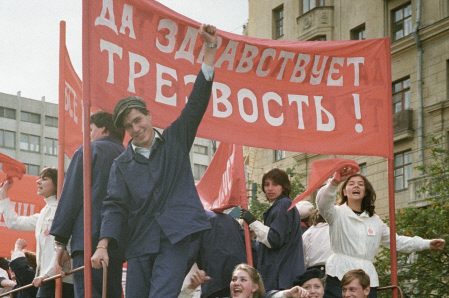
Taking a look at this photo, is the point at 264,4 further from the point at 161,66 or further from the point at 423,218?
the point at 161,66

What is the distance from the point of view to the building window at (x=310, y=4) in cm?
3547

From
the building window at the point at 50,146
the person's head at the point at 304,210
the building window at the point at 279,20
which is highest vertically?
the building window at the point at 279,20

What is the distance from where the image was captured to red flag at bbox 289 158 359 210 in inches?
287

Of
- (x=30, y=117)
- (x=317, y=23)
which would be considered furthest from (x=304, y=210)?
(x=30, y=117)

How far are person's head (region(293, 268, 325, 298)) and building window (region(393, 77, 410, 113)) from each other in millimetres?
24314

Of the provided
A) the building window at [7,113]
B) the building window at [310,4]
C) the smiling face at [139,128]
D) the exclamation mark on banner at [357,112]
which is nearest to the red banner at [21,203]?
the exclamation mark on banner at [357,112]

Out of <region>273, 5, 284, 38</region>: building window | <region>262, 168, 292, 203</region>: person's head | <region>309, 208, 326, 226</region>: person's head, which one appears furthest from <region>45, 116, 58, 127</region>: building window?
<region>262, 168, 292, 203</region>: person's head

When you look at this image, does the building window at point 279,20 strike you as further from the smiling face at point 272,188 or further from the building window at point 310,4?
the smiling face at point 272,188

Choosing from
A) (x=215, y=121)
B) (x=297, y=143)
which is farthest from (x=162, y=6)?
(x=297, y=143)

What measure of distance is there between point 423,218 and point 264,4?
64.3 feet

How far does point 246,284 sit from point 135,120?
5.04 ft

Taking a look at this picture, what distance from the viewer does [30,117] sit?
72.3 metres

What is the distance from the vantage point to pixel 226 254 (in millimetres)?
8000

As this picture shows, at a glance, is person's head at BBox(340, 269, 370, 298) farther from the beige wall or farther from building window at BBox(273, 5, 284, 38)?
building window at BBox(273, 5, 284, 38)
